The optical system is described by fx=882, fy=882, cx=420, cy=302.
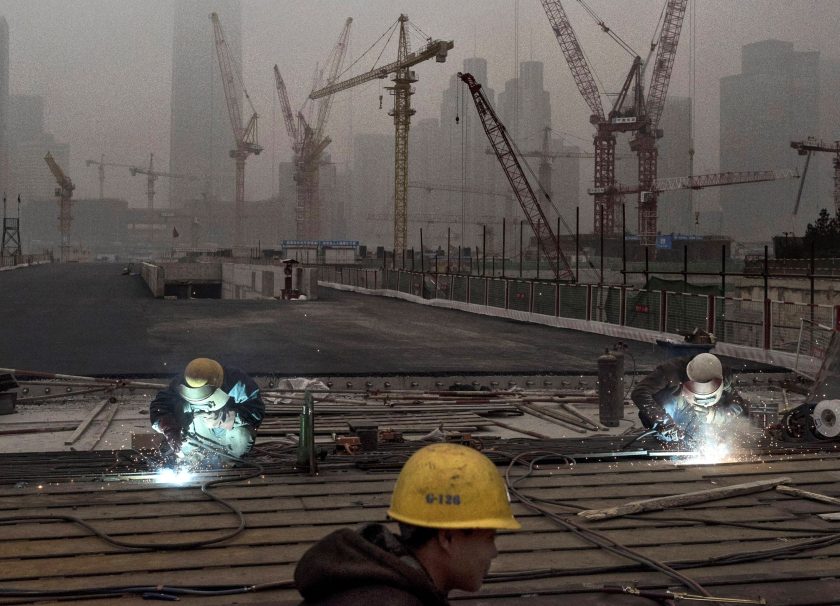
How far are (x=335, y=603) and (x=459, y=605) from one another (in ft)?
9.45

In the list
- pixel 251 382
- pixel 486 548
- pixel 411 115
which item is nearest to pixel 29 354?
pixel 251 382

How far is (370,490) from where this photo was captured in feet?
26.2

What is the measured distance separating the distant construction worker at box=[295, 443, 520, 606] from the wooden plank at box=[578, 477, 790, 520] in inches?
171

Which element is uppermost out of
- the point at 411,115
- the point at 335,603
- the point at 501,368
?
the point at 411,115

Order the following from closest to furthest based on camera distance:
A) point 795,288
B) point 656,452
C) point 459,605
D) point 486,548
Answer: point 486,548
point 459,605
point 656,452
point 795,288

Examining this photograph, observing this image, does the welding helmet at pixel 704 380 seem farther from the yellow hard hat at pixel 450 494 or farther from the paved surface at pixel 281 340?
the paved surface at pixel 281 340

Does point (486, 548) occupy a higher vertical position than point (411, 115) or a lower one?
lower

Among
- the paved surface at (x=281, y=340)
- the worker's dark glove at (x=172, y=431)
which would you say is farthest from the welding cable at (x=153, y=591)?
the paved surface at (x=281, y=340)

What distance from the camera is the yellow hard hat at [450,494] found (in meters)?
3.05

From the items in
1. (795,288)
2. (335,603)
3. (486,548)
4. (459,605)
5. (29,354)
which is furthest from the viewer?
(795,288)

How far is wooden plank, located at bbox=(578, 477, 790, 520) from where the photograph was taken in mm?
7273

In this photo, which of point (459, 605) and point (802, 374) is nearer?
point (459, 605)

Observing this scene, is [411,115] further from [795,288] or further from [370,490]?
[370,490]

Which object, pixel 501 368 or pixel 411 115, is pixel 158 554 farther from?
pixel 411 115
